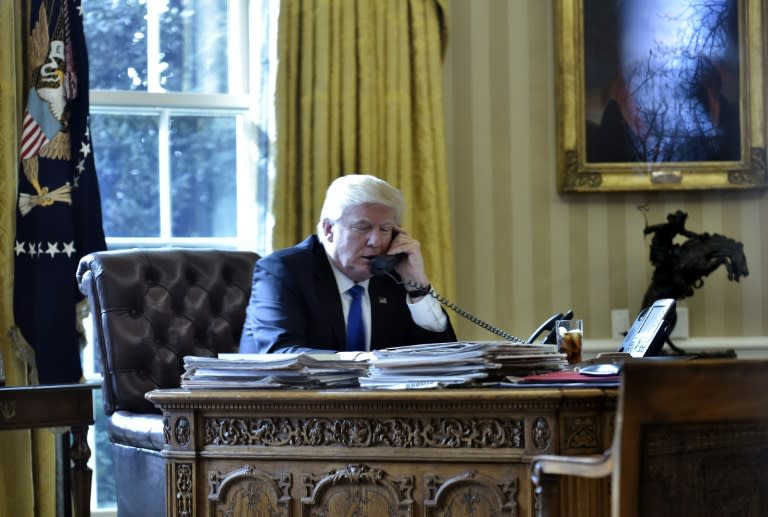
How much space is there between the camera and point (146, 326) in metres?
3.75

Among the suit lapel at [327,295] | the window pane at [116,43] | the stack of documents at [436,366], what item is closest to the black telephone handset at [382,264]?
the suit lapel at [327,295]

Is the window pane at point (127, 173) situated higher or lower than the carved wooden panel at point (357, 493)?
higher

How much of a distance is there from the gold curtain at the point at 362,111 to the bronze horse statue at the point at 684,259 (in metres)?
0.91

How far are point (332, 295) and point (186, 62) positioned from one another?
180cm

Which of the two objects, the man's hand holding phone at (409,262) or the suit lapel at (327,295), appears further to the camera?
the man's hand holding phone at (409,262)

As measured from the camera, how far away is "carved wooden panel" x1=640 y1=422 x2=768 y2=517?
1814 millimetres

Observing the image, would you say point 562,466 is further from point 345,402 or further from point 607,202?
point 607,202

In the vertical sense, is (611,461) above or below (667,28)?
below

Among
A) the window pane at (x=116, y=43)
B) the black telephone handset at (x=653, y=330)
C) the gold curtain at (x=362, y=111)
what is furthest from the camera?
the window pane at (x=116, y=43)

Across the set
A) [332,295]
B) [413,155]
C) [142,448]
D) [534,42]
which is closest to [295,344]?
[332,295]

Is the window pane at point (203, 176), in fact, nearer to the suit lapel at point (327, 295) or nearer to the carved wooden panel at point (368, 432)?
the suit lapel at point (327, 295)

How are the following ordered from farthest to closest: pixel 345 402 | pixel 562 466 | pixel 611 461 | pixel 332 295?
pixel 332 295, pixel 345 402, pixel 562 466, pixel 611 461

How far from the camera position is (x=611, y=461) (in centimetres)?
182

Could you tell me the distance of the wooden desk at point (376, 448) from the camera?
224 centimetres
